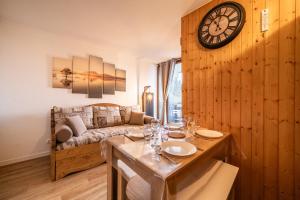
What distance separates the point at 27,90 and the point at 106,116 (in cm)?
149

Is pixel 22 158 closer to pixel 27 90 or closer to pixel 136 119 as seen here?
pixel 27 90

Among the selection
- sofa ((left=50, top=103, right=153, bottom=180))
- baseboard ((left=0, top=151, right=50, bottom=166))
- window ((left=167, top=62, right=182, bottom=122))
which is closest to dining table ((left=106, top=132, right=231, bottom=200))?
sofa ((left=50, top=103, right=153, bottom=180))

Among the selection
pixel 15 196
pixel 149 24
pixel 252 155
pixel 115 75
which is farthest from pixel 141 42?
pixel 15 196

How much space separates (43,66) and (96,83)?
103cm

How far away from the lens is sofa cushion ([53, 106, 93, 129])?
2334 mm

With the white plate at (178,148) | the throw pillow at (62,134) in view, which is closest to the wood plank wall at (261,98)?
the white plate at (178,148)

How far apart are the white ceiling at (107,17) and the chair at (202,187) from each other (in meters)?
1.99

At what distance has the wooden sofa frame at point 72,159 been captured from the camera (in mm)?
1826

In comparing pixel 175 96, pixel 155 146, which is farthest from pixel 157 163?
pixel 175 96

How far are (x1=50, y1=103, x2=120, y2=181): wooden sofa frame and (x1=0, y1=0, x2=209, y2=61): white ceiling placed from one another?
1.75m

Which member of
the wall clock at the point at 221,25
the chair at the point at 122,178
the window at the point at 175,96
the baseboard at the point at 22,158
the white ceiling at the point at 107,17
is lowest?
the baseboard at the point at 22,158

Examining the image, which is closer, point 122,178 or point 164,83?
point 122,178

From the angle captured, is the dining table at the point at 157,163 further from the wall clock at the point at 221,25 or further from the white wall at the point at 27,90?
the white wall at the point at 27,90

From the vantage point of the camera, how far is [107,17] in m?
2.11
